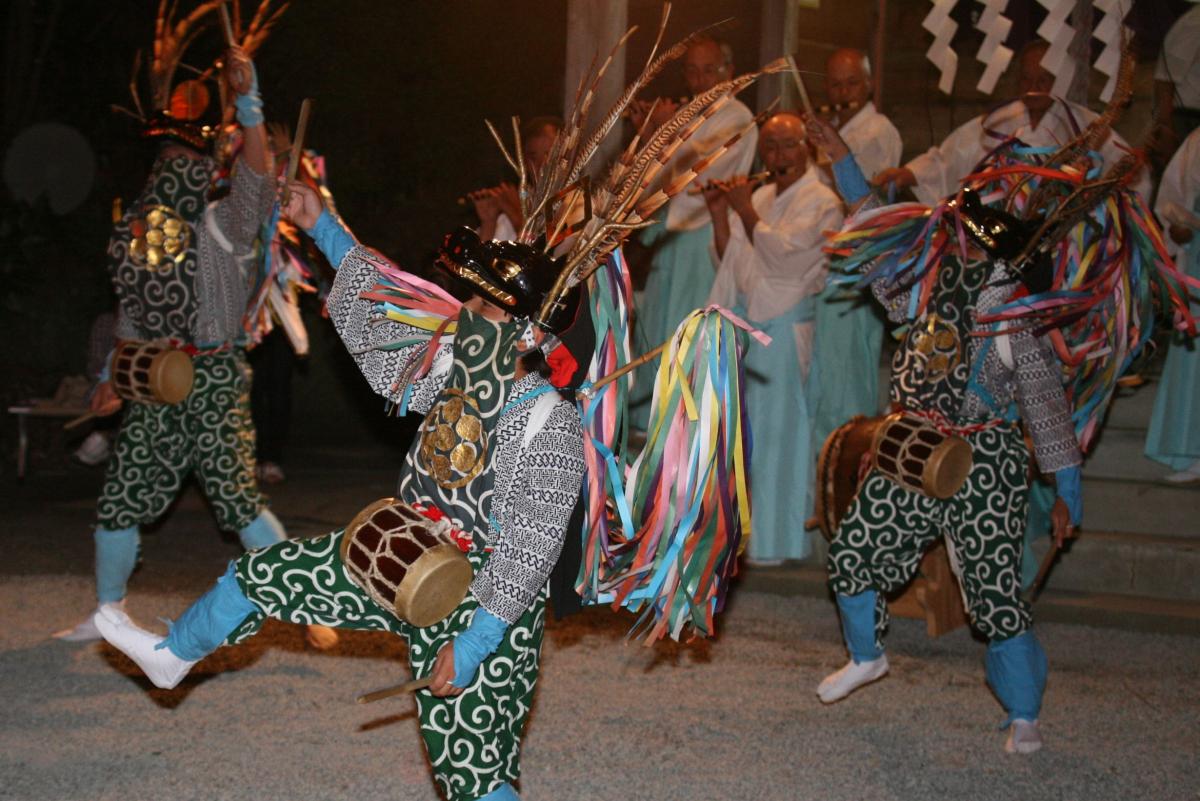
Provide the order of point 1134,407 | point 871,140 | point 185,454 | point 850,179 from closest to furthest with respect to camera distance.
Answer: point 850,179 < point 185,454 < point 871,140 < point 1134,407

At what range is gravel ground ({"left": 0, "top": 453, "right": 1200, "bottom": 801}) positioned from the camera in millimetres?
3936

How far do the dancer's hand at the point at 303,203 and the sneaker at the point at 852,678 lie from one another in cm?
250

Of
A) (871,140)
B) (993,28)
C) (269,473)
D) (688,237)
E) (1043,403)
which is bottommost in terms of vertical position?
(269,473)

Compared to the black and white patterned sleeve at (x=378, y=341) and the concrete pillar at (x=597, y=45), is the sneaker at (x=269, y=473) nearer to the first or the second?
the concrete pillar at (x=597, y=45)

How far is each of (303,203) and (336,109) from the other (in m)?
9.24

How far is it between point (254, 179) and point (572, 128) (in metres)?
1.85

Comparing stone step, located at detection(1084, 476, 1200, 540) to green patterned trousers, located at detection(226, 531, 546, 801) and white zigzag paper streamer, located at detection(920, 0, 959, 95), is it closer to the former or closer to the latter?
white zigzag paper streamer, located at detection(920, 0, 959, 95)

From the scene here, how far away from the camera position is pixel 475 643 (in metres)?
2.79

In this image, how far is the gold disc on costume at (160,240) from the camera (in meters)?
4.82

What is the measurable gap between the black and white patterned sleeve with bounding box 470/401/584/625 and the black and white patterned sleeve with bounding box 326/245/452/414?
39 centimetres

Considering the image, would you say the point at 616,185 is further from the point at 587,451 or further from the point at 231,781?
the point at 231,781

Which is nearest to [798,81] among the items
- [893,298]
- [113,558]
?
[893,298]

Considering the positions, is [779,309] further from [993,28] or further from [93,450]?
[93,450]

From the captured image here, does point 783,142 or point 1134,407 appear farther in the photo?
point 1134,407
